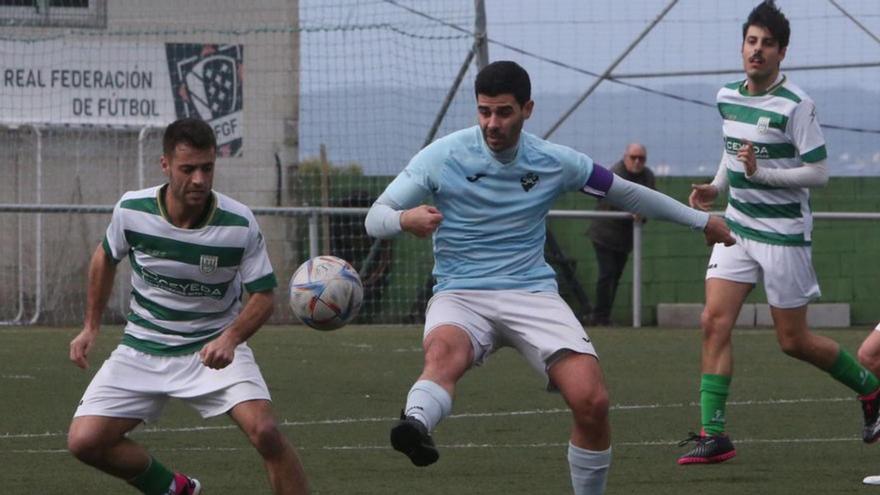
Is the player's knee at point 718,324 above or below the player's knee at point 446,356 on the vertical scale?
below

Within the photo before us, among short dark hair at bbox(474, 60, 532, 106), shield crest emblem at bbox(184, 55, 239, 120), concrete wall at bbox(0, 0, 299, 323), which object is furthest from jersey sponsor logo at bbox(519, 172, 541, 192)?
shield crest emblem at bbox(184, 55, 239, 120)

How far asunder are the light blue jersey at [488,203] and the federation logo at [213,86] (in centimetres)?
1180

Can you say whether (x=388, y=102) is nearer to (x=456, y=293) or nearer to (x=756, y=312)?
(x=756, y=312)

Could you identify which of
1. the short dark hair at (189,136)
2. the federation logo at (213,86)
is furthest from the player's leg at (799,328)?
the federation logo at (213,86)

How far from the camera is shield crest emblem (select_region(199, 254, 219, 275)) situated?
689 centimetres

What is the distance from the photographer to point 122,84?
1861 cm

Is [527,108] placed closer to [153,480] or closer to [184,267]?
[184,267]

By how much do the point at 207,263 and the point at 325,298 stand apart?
535 mm

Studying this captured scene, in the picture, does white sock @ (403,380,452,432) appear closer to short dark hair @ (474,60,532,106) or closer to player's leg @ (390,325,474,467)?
player's leg @ (390,325,474,467)

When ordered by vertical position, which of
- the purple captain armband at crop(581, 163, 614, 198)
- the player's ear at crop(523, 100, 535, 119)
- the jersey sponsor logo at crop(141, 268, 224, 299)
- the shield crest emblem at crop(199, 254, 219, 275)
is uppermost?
the player's ear at crop(523, 100, 535, 119)

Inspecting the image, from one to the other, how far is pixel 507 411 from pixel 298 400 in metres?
1.40

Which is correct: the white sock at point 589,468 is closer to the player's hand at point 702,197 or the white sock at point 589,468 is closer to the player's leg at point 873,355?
the player's hand at point 702,197

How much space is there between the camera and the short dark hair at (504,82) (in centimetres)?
686

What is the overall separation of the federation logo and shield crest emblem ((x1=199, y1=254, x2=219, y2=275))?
1188 cm
